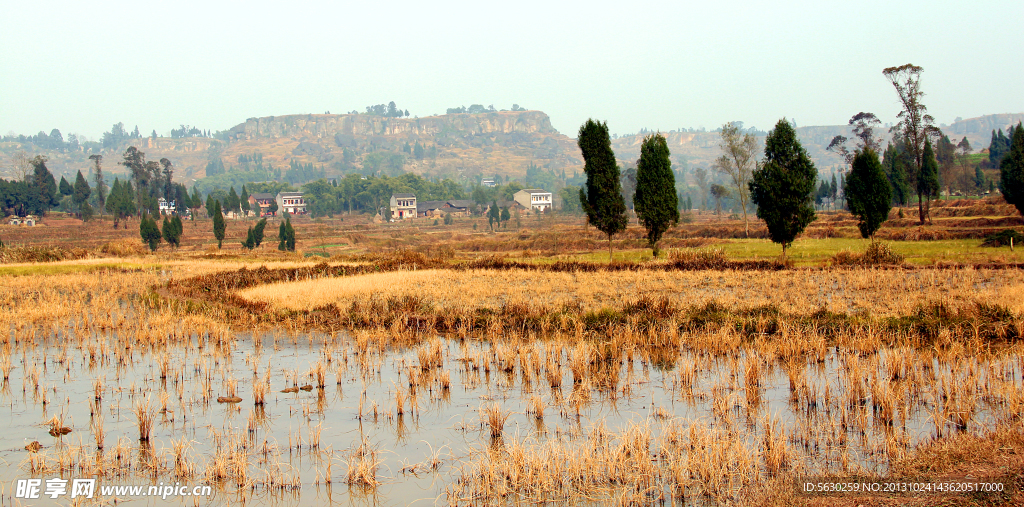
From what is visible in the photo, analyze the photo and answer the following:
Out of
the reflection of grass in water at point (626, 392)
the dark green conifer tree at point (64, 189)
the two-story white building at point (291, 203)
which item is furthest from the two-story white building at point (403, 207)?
the reflection of grass in water at point (626, 392)

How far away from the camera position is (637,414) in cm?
1072

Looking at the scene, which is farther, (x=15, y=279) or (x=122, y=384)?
(x=15, y=279)

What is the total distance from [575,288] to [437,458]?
60.3 feet

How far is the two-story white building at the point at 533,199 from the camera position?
574ft

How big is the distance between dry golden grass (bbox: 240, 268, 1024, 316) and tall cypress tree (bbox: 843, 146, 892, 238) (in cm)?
1781

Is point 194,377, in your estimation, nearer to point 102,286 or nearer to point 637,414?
point 637,414

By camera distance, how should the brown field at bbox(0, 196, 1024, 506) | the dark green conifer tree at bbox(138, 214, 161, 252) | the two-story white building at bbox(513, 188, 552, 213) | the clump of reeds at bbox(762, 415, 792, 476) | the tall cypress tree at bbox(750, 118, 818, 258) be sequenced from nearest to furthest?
the clump of reeds at bbox(762, 415, 792, 476), the brown field at bbox(0, 196, 1024, 506), the tall cypress tree at bbox(750, 118, 818, 258), the dark green conifer tree at bbox(138, 214, 161, 252), the two-story white building at bbox(513, 188, 552, 213)

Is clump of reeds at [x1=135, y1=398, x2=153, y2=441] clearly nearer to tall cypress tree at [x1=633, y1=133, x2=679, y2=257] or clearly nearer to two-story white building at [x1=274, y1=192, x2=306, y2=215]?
tall cypress tree at [x1=633, y1=133, x2=679, y2=257]

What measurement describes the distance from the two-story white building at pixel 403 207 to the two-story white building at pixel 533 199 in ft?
87.2

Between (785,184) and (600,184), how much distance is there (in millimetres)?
11066

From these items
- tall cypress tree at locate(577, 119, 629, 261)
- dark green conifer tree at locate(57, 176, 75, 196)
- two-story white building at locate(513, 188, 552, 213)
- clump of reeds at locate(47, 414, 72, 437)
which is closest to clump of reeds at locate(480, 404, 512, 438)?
clump of reeds at locate(47, 414, 72, 437)

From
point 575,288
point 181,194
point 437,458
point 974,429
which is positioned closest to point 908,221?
point 575,288

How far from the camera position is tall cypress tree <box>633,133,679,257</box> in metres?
43.1

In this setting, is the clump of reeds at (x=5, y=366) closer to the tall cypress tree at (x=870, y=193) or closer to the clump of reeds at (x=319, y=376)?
the clump of reeds at (x=319, y=376)
